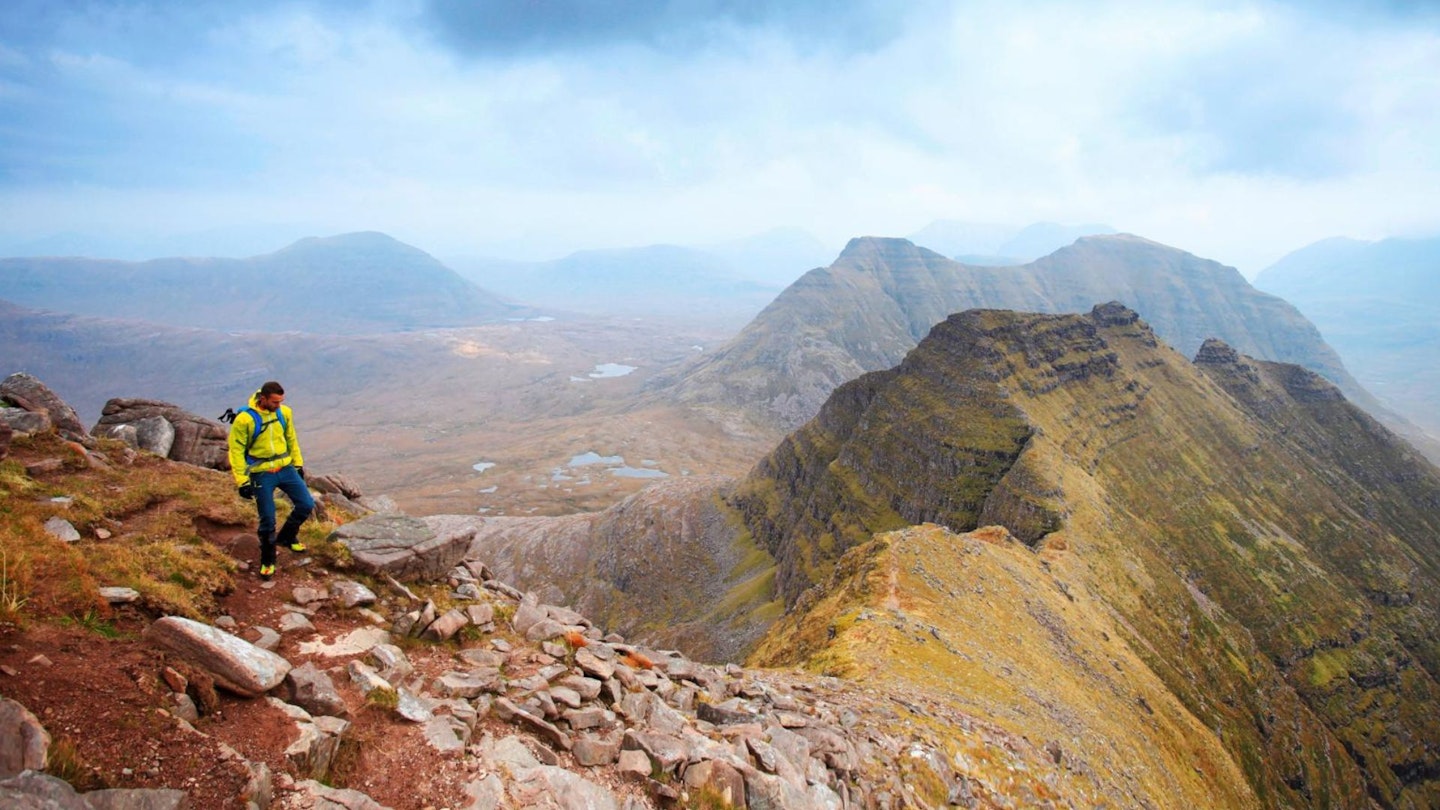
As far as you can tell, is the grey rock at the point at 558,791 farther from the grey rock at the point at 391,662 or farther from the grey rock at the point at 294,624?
the grey rock at the point at 294,624

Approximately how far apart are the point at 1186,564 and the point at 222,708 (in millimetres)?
146931

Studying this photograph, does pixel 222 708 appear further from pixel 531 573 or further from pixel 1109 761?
→ pixel 531 573

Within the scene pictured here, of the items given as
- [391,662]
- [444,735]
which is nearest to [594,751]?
[444,735]

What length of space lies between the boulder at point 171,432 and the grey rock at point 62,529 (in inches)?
449

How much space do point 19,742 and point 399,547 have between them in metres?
12.6

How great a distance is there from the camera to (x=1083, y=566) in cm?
8888

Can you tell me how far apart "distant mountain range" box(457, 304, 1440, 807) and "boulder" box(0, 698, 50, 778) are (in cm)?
3531

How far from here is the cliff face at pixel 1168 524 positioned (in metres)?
90.2

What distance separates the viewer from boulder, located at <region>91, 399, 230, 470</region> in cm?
2867

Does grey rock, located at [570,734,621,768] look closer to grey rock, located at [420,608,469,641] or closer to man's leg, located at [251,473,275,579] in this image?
grey rock, located at [420,608,469,641]

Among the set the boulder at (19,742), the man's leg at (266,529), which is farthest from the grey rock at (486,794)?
the man's leg at (266,529)

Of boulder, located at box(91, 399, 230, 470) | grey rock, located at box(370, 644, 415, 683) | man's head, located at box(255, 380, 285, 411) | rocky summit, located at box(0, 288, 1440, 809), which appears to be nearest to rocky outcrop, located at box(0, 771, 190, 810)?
rocky summit, located at box(0, 288, 1440, 809)

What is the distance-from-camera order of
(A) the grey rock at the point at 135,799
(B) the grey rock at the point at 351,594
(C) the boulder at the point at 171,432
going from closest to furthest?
1. (A) the grey rock at the point at 135,799
2. (B) the grey rock at the point at 351,594
3. (C) the boulder at the point at 171,432

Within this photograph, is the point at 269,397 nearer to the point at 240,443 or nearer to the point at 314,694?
the point at 240,443
